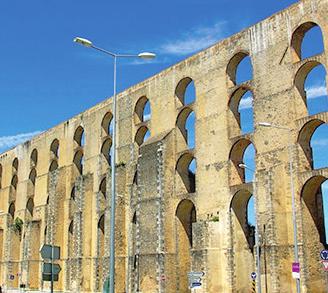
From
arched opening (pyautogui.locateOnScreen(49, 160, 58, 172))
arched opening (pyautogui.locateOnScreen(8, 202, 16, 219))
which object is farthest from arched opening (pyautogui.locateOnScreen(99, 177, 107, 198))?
arched opening (pyautogui.locateOnScreen(8, 202, 16, 219))

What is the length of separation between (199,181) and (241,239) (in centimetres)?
496

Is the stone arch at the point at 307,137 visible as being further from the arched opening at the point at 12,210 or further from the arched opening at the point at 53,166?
the arched opening at the point at 12,210

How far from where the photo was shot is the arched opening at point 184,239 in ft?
122

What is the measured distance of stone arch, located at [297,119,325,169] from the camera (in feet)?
96.9

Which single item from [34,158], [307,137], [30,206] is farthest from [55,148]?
[307,137]

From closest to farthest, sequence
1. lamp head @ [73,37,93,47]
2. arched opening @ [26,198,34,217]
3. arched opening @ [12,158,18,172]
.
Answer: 1. lamp head @ [73,37,93,47]
2. arched opening @ [26,198,34,217]
3. arched opening @ [12,158,18,172]

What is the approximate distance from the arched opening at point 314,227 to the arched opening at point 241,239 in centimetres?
477

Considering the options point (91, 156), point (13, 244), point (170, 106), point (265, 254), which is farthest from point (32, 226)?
point (265, 254)

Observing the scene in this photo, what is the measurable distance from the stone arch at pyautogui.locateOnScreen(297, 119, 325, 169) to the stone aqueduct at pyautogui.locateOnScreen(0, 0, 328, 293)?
0.19ft

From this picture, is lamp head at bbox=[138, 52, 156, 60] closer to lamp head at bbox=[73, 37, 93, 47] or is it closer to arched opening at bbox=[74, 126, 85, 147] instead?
lamp head at bbox=[73, 37, 93, 47]

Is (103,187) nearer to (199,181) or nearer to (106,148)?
(106,148)

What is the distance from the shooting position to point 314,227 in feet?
95.5

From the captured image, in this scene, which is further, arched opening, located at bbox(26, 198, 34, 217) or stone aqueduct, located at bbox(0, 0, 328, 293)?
arched opening, located at bbox(26, 198, 34, 217)

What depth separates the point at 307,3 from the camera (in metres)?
30.8
